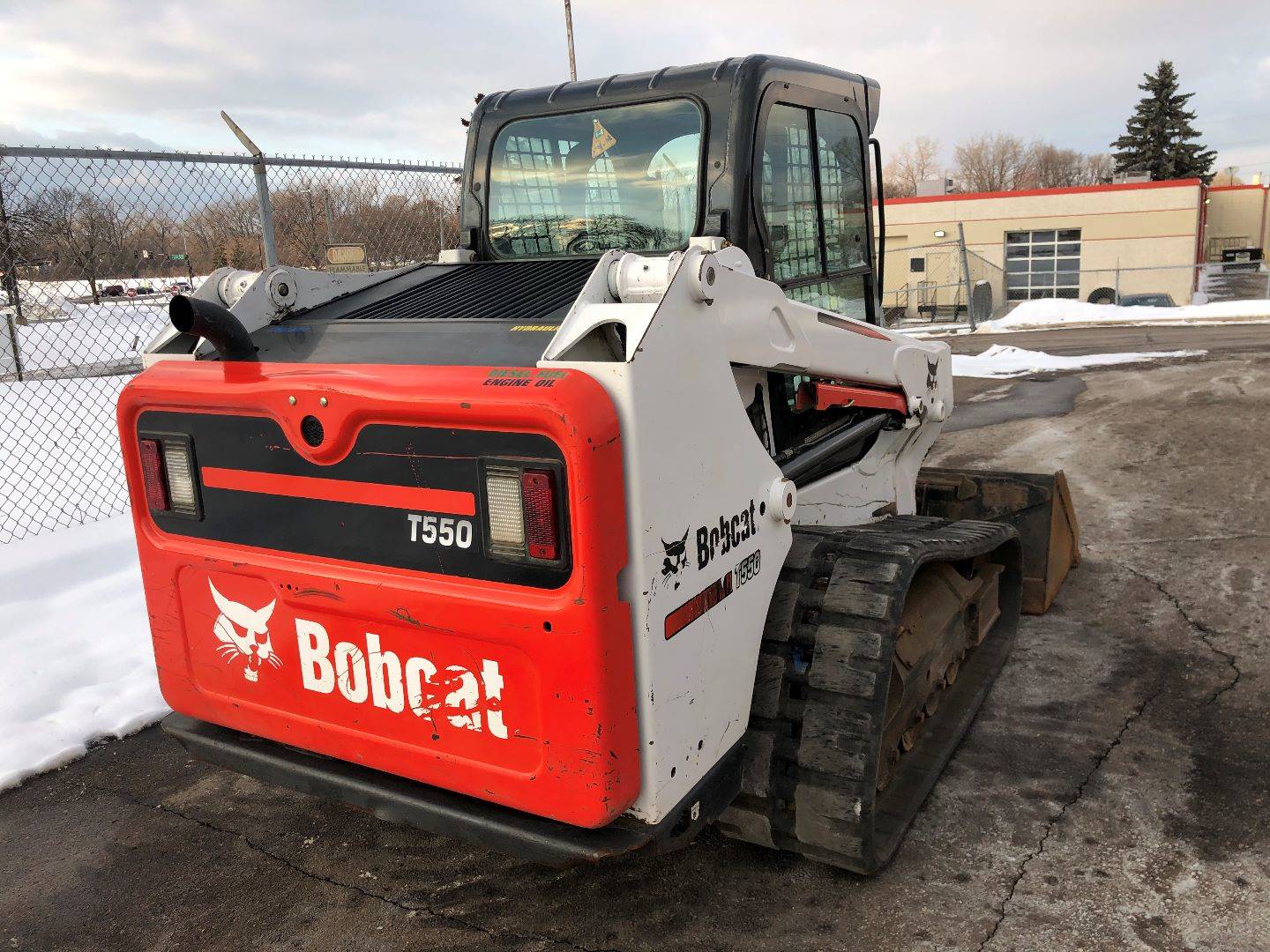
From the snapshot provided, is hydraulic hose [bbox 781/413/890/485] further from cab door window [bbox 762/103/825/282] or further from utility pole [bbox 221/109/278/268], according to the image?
utility pole [bbox 221/109/278/268]

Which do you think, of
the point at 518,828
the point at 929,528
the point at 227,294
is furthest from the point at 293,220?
the point at 518,828

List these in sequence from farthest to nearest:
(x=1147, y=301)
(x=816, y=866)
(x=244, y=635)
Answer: (x=1147, y=301) → (x=816, y=866) → (x=244, y=635)

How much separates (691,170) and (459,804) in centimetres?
224

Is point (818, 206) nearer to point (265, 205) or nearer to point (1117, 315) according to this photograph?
point (265, 205)

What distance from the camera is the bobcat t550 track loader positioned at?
2281 millimetres

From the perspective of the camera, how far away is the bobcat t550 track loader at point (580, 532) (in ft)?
7.48

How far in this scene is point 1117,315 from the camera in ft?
77.3

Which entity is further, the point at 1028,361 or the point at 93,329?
the point at 1028,361

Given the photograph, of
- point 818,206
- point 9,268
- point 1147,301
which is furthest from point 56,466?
point 1147,301

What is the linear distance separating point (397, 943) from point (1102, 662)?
3332 mm

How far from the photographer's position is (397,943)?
2834 mm

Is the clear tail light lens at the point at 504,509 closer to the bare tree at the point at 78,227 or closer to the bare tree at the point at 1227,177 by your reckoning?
the bare tree at the point at 78,227

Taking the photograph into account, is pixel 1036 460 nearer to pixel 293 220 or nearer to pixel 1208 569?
pixel 1208 569

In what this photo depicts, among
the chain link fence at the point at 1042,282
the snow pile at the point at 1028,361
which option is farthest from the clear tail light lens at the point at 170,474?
the chain link fence at the point at 1042,282
